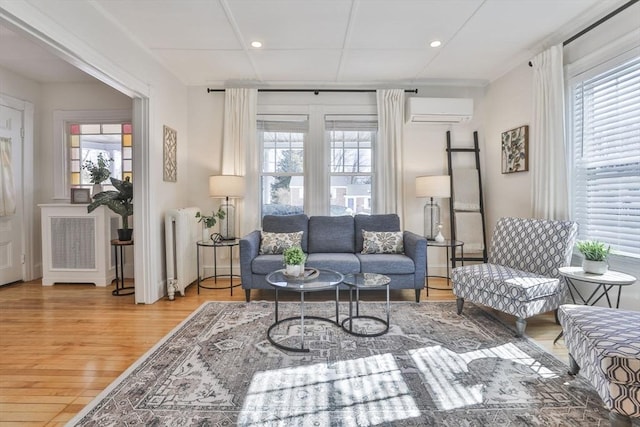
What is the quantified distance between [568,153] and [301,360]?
3013mm

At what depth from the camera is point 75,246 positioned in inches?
162

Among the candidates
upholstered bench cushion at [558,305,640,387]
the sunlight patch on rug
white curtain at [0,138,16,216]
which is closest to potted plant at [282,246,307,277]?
the sunlight patch on rug

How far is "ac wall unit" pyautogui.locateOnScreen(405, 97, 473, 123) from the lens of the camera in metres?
4.17

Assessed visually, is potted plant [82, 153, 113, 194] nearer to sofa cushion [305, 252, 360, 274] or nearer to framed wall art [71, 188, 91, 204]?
framed wall art [71, 188, 91, 204]

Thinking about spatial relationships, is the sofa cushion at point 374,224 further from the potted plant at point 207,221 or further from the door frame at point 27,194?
the door frame at point 27,194

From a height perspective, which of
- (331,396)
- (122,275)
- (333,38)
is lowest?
(331,396)

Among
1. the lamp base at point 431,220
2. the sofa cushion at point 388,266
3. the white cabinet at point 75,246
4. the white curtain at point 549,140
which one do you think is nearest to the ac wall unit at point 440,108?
the white curtain at point 549,140

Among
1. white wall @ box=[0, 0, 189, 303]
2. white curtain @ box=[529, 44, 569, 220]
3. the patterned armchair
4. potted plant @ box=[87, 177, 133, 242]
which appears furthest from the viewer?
potted plant @ box=[87, 177, 133, 242]

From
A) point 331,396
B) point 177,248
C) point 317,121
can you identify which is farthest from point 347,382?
point 317,121

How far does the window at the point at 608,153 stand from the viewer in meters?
2.51

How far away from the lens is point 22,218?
14.1 ft

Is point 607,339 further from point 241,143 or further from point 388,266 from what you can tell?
point 241,143

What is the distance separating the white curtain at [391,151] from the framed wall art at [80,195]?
384 centimetres

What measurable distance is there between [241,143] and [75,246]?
96.9 inches
